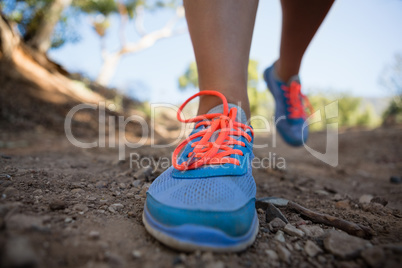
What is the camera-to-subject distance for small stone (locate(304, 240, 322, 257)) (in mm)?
748

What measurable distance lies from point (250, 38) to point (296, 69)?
94 cm

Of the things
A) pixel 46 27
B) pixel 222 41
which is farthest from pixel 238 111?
pixel 46 27

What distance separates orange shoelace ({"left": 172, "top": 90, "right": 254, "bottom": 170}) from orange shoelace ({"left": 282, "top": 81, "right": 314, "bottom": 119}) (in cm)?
107

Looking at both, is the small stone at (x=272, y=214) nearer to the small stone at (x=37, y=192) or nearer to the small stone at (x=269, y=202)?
the small stone at (x=269, y=202)

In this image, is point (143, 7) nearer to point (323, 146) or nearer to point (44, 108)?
point (44, 108)

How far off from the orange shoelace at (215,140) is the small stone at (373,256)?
0.49m

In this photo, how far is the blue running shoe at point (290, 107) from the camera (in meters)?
2.02

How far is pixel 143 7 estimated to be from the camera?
541 inches

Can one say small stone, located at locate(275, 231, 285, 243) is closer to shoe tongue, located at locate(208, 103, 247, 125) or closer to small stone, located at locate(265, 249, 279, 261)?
small stone, located at locate(265, 249, 279, 261)

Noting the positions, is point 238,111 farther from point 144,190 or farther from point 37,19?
point 37,19

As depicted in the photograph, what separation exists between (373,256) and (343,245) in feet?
0.29

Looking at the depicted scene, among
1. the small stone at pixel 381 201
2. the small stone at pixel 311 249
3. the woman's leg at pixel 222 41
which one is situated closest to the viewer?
the small stone at pixel 311 249

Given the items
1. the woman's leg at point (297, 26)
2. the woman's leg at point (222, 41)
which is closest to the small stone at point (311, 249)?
the woman's leg at point (222, 41)

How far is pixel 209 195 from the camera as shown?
78cm
